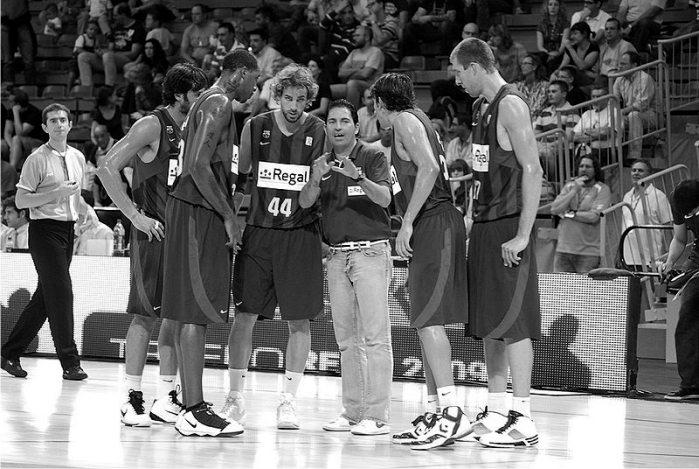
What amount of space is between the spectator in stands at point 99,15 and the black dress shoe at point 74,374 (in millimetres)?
11650

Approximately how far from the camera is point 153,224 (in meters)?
6.02

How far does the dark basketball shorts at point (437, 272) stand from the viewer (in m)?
5.54

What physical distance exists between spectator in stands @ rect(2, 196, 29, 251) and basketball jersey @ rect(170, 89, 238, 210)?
6.57 meters

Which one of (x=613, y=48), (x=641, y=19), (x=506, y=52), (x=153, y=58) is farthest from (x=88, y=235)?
(x=641, y=19)

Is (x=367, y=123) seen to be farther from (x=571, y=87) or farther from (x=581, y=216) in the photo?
(x=581, y=216)

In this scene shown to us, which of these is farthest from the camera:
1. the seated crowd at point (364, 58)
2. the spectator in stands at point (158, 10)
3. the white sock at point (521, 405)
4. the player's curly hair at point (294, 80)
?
the spectator in stands at point (158, 10)

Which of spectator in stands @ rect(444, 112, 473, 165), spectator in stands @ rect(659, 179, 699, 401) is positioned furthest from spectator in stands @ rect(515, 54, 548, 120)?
spectator in stands @ rect(659, 179, 699, 401)

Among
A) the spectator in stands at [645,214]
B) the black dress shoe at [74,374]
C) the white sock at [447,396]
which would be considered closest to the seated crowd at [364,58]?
the spectator in stands at [645,214]

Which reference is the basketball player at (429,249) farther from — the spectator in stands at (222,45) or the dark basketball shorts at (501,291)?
the spectator in stands at (222,45)

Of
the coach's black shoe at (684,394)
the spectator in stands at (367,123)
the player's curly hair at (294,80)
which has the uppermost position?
the spectator in stands at (367,123)

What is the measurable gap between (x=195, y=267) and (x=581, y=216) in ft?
22.0

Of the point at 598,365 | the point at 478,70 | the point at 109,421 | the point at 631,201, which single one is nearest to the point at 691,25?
the point at 631,201

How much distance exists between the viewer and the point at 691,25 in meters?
13.4

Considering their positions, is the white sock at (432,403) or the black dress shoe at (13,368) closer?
the white sock at (432,403)
